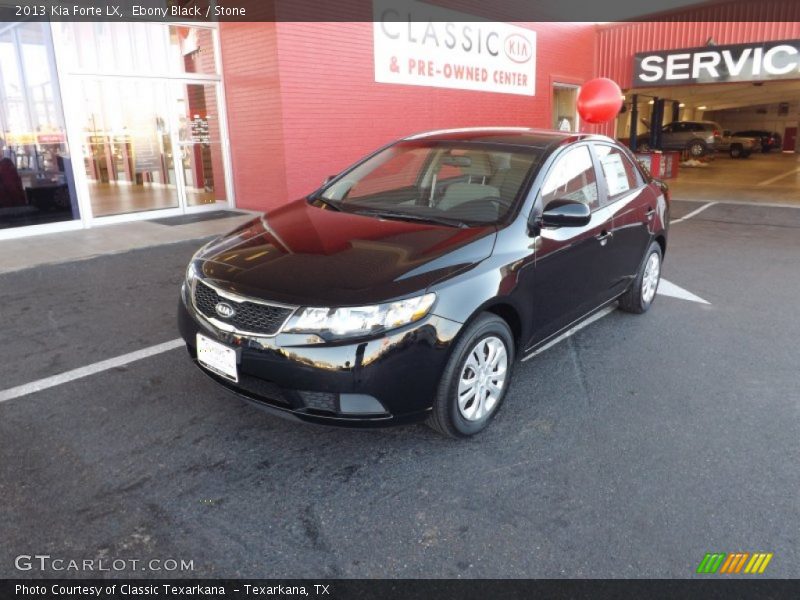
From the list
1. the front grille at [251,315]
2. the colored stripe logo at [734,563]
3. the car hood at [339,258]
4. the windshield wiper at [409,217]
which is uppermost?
the windshield wiper at [409,217]

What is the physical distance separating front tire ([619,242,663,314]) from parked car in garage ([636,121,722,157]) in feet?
78.2

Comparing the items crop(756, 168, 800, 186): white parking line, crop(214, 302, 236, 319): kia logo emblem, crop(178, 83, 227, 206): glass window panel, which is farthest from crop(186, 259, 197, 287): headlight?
crop(756, 168, 800, 186): white parking line

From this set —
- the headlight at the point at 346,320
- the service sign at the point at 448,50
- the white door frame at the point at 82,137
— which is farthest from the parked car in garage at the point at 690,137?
the headlight at the point at 346,320

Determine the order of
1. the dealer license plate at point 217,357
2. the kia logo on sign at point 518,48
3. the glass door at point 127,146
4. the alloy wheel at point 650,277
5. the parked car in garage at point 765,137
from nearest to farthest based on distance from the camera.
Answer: the dealer license plate at point 217,357 < the alloy wheel at point 650,277 < the glass door at point 127,146 < the kia logo on sign at point 518,48 < the parked car in garage at point 765,137

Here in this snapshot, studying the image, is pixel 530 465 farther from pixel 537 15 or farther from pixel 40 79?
pixel 537 15

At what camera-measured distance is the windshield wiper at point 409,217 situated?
3377mm

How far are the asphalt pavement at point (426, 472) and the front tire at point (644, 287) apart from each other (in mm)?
512

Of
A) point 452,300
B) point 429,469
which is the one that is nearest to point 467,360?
point 452,300

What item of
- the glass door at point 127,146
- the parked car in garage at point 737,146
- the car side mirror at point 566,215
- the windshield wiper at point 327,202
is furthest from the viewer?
the parked car in garage at point 737,146

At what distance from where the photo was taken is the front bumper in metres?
2.64

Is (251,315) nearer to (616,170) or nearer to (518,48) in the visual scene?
(616,170)

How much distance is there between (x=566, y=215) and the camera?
10.9ft

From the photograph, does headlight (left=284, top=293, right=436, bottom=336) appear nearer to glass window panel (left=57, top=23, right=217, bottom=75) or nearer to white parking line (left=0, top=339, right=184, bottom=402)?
white parking line (left=0, top=339, right=184, bottom=402)

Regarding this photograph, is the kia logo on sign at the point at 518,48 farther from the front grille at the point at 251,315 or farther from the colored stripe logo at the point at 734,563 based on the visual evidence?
the colored stripe logo at the point at 734,563
